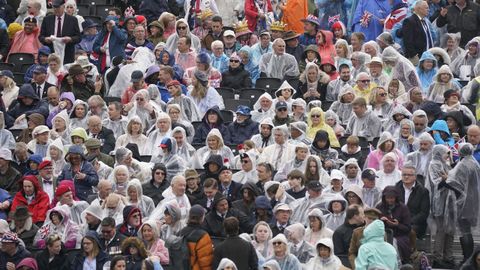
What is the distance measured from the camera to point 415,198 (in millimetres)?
24234

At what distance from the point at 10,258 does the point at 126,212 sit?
1.43 m

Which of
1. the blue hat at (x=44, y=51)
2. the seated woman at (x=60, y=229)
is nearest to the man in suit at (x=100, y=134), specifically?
the seated woman at (x=60, y=229)

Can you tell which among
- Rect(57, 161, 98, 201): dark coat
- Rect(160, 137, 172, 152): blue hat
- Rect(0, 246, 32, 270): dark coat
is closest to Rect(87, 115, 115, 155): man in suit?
Rect(160, 137, 172, 152): blue hat

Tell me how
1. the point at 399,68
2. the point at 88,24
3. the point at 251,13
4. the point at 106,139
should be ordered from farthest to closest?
the point at 251,13, the point at 88,24, the point at 399,68, the point at 106,139

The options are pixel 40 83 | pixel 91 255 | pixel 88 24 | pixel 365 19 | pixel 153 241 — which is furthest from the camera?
pixel 365 19

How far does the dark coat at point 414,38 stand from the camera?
30375mm

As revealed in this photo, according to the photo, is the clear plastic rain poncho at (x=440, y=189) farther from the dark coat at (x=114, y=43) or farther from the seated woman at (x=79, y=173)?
the dark coat at (x=114, y=43)

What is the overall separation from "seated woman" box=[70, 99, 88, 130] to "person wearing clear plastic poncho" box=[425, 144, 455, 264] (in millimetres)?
4962

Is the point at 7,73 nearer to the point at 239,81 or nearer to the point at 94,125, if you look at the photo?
the point at 94,125

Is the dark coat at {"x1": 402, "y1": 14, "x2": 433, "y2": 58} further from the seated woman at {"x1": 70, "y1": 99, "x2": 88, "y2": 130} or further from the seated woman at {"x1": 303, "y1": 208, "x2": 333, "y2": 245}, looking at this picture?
the seated woman at {"x1": 303, "y1": 208, "x2": 333, "y2": 245}

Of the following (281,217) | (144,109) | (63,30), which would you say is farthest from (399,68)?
(281,217)

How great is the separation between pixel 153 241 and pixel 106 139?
3.86 m

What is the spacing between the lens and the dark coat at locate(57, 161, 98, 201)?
81.4ft

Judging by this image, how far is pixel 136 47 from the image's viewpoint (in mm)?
29750
